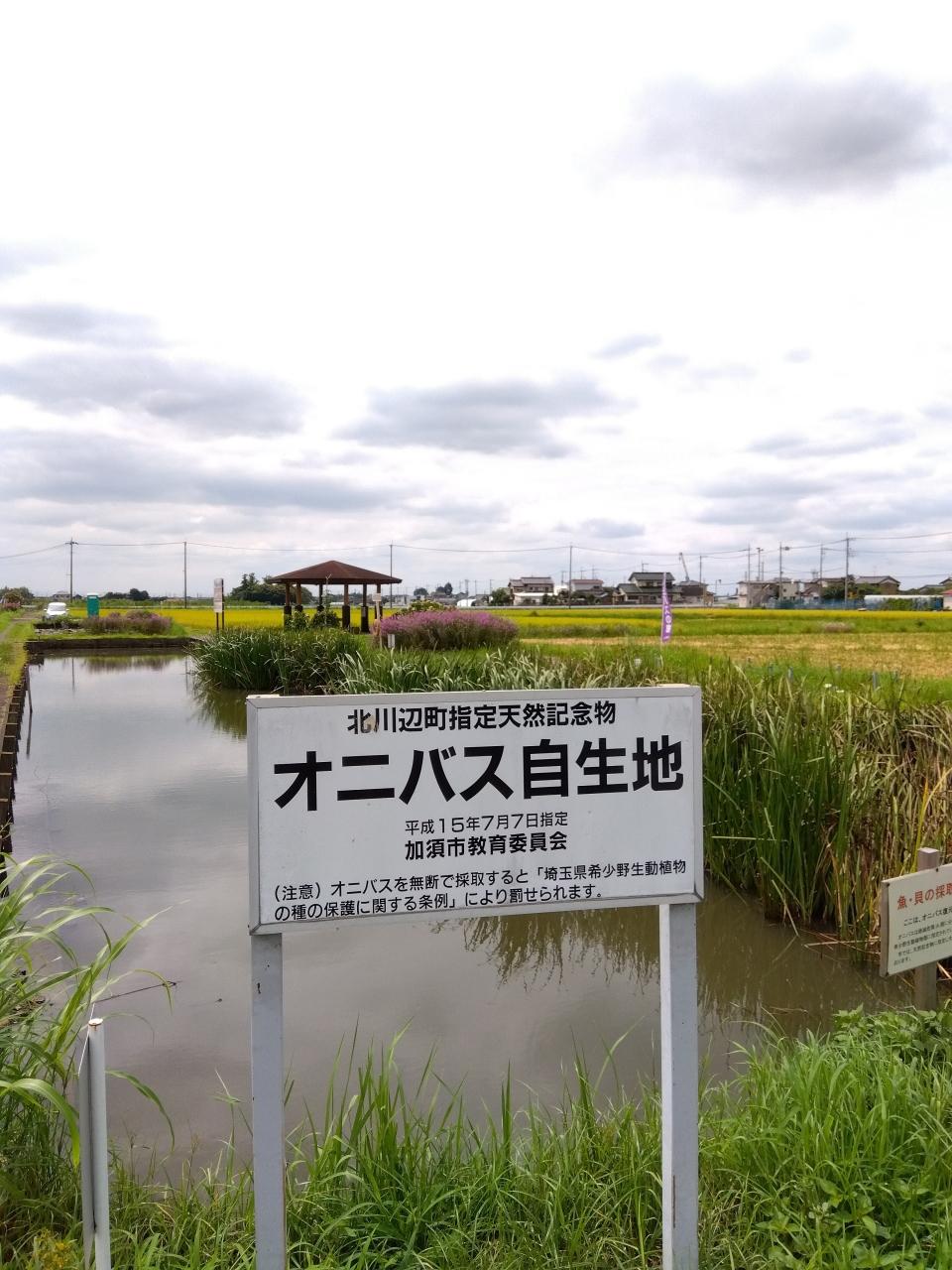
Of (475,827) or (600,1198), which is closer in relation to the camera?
(475,827)

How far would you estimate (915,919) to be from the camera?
287cm

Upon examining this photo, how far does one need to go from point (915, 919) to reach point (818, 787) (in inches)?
71.5

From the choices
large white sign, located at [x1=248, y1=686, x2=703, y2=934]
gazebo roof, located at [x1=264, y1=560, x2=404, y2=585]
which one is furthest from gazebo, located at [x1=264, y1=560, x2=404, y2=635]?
large white sign, located at [x1=248, y1=686, x2=703, y2=934]

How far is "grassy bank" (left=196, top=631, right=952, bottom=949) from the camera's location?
14.6ft

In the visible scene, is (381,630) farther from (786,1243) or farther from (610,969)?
(786,1243)

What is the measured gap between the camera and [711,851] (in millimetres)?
5434

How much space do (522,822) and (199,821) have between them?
5.97 m

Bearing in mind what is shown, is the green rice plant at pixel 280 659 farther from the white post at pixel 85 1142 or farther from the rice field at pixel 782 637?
the white post at pixel 85 1142

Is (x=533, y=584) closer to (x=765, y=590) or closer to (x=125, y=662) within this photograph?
(x=765, y=590)

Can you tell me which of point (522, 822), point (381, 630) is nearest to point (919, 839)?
point (522, 822)

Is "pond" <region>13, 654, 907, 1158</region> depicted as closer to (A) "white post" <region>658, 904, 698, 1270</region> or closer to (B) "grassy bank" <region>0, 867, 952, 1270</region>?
(B) "grassy bank" <region>0, 867, 952, 1270</region>

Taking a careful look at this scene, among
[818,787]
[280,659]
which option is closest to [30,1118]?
[818,787]

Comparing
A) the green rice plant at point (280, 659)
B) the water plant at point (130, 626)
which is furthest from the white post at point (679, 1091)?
the water plant at point (130, 626)

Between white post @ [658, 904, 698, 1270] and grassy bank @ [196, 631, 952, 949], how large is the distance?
264cm
